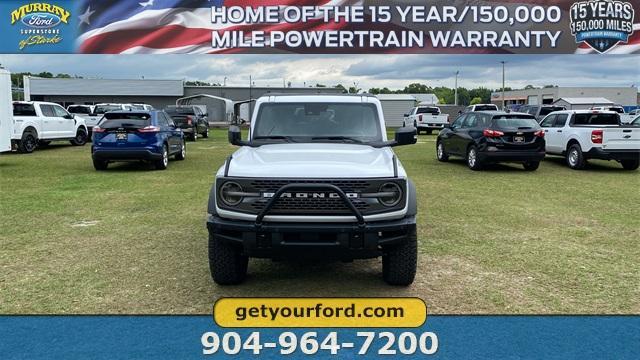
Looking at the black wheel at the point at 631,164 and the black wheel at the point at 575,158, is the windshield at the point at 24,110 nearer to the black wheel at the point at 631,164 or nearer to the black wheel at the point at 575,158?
the black wheel at the point at 575,158

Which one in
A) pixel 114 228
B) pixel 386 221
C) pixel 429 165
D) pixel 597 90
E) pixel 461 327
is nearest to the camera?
pixel 461 327

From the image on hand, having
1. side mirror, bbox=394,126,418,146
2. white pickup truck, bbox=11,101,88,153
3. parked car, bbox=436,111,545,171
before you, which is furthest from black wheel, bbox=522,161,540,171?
white pickup truck, bbox=11,101,88,153

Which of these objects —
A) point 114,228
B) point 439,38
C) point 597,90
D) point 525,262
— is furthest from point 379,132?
point 597,90

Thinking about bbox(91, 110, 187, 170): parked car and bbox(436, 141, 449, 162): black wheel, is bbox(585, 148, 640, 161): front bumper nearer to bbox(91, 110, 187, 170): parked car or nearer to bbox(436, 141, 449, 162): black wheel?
bbox(436, 141, 449, 162): black wheel

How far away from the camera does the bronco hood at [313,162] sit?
491 cm

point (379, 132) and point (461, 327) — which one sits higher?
point (379, 132)

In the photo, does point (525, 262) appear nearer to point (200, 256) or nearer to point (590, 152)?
point (200, 256)

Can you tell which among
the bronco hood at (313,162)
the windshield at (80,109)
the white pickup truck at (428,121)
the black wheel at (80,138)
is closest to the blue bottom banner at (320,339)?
the bronco hood at (313,162)

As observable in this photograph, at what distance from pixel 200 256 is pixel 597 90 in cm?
9302

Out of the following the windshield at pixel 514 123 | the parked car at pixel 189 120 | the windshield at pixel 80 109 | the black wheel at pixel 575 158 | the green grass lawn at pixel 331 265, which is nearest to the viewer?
the green grass lawn at pixel 331 265

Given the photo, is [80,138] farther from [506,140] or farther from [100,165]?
[506,140]

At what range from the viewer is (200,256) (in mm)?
6477

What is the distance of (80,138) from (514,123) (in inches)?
711

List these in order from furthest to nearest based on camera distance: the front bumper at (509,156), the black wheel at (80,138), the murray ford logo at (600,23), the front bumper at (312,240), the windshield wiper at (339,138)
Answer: the black wheel at (80,138) < the murray ford logo at (600,23) < the front bumper at (509,156) < the windshield wiper at (339,138) < the front bumper at (312,240)
